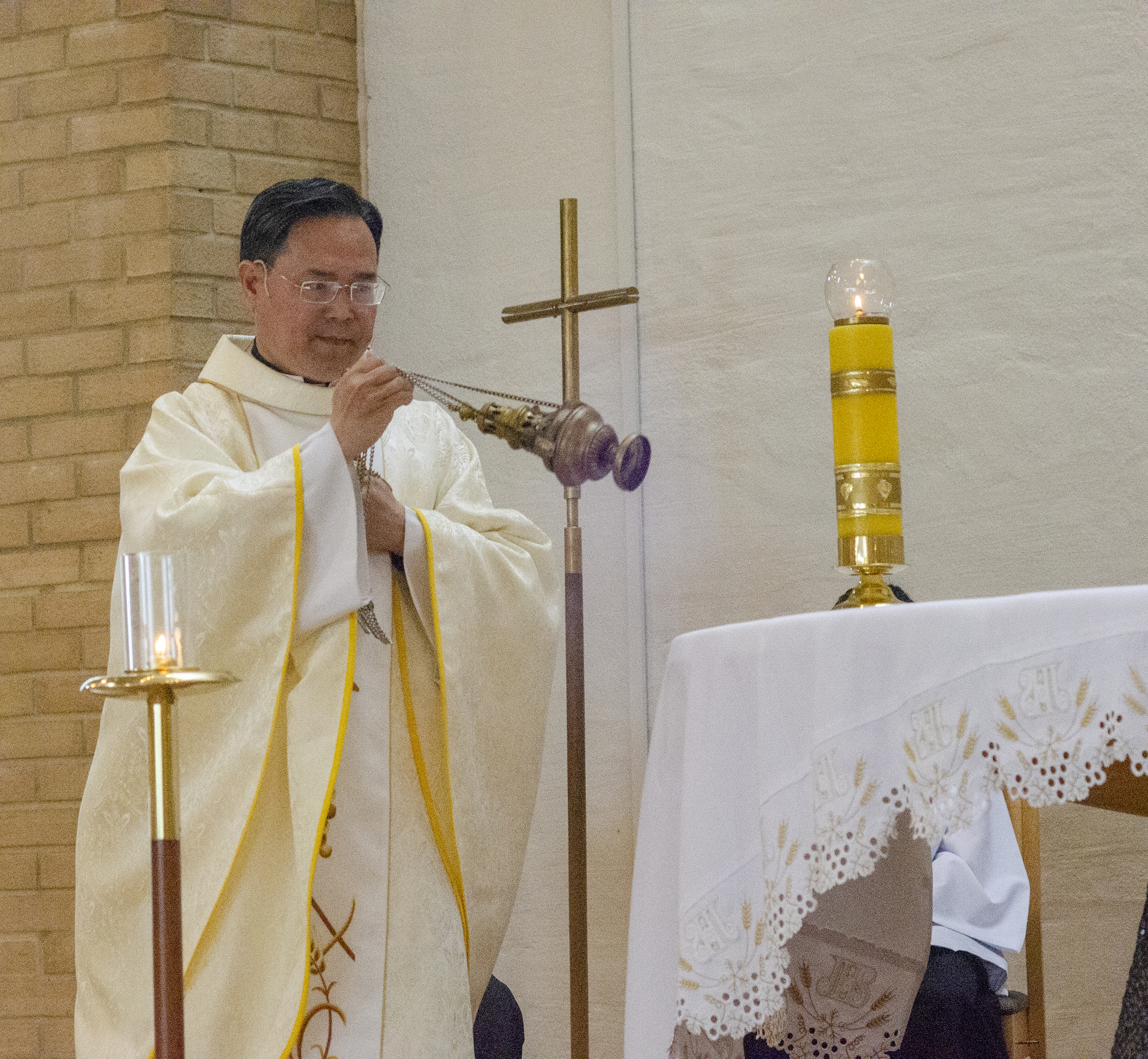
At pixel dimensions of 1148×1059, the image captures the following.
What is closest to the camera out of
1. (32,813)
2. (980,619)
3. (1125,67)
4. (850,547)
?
(980,619)

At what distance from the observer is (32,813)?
393 cm

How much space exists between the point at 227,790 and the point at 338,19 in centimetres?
246

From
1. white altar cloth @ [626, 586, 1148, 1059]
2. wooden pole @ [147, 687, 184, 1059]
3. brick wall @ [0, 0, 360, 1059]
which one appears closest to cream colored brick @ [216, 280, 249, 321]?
brick wall @ [0, 0, 360, 1059]

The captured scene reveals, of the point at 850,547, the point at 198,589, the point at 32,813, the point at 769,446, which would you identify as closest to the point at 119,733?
the point at 198,589

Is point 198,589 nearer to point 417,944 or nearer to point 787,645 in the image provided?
point 417,944

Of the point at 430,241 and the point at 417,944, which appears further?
the point at 430,241

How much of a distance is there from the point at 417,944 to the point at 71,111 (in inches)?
96.3

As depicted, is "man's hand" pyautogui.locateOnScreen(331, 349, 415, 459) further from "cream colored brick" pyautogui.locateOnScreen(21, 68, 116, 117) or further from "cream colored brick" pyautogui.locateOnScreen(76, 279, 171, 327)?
"cream colored brick" pyautogui.locateOnScreen(21, 68, 116, 117)

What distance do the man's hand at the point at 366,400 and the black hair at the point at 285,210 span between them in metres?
0.43

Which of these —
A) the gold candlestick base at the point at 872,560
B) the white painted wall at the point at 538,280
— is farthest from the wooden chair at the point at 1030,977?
the white painted wall at the point at 538,280

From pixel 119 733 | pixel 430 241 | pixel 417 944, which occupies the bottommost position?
pixel 417 944

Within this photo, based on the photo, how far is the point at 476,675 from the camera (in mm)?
3027

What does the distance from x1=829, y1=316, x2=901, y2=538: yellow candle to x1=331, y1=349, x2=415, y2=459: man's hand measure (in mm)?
928

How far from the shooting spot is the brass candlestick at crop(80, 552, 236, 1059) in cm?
141
